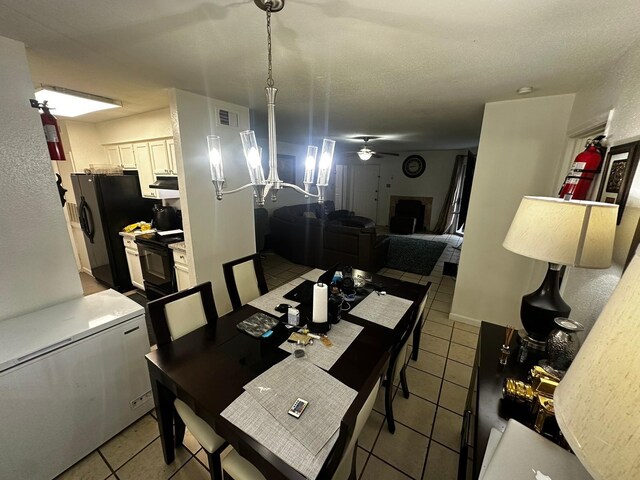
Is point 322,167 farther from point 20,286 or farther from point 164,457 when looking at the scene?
point 20,286

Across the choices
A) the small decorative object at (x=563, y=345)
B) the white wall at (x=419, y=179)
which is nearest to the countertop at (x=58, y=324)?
the small decorative object at (x=563, y=345)

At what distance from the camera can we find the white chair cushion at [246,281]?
6.74 ft

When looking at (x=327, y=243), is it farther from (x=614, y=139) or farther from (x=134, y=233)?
(x=614, y=139)

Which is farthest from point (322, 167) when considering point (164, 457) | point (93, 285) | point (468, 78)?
point (93, 285)

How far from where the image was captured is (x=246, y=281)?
6.95 feet

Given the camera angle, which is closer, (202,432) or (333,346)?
(202,432)

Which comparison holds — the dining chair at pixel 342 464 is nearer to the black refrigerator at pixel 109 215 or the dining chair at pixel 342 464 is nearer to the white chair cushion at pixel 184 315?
the white chair cushion at pixel 184 315

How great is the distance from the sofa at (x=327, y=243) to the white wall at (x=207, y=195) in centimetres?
144

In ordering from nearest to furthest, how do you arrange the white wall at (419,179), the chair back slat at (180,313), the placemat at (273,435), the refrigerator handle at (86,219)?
the placemat at (273,435) < the chair back slat at (180,313) < the refrigerator handle at (86,219) < the white wall at (419,179)

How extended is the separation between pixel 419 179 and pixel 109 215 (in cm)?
729

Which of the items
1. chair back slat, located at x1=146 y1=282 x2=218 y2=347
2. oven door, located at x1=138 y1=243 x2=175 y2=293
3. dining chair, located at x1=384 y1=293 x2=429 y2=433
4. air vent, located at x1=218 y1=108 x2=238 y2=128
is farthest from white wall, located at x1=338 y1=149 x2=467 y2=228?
chair back slat, located at x1=146 y1=282 x2=218 y2=347

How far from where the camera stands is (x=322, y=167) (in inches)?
52.6

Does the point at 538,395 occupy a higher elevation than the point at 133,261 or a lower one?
higher

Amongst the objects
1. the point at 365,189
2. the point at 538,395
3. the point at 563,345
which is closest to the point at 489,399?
the point at 538,395
